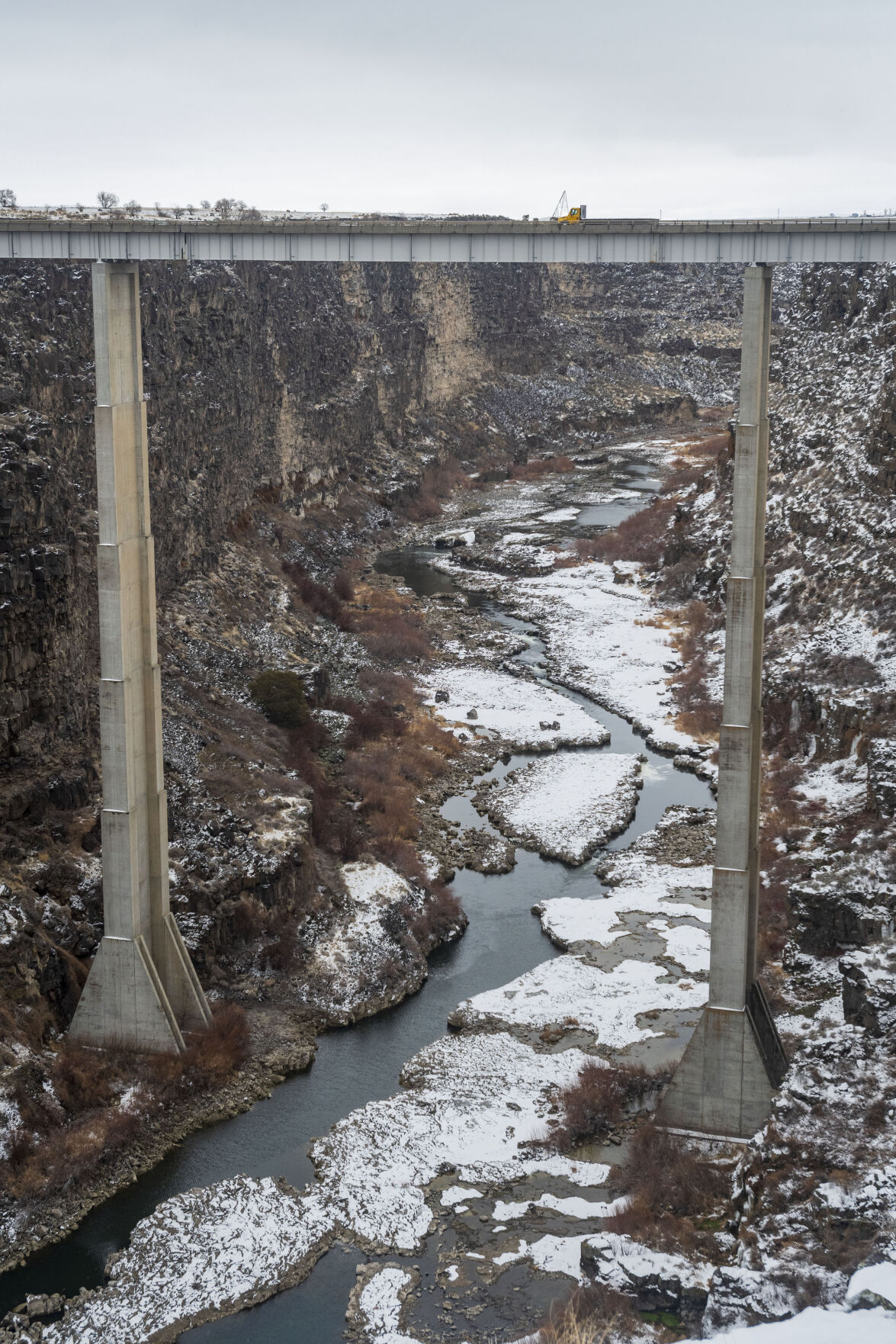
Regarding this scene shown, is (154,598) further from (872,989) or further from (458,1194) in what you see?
(872,989)

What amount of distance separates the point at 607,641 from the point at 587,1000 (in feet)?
106

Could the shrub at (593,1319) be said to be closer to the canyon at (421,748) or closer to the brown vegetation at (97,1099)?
the canyon at (421,748)

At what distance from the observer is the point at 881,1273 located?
65.2ft

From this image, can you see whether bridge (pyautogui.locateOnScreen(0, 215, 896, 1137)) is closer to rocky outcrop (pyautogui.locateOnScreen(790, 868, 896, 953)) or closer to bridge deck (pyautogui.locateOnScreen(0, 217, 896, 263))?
bridge deck (pyautogui.locateOnScreen(0, 217, 896, 263))

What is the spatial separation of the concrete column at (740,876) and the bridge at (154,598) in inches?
1.2

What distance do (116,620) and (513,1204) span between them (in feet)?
41.3

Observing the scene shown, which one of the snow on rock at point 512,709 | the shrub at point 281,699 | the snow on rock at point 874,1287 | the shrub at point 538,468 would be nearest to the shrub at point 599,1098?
the snow on rock at point 874,1287

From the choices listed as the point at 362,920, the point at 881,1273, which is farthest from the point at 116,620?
the point at 881,1273

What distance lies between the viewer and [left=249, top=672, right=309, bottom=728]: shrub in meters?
47.2

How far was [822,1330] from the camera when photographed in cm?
1894

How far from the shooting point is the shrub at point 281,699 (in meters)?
47.2

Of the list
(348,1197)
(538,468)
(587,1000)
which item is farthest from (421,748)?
(538,468)

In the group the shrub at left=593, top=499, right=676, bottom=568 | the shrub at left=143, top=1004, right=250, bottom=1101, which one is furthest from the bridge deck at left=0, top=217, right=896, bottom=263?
the shrub at left=593, top=499, right=676, bottom=568

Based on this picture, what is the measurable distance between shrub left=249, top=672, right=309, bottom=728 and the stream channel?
585cm
